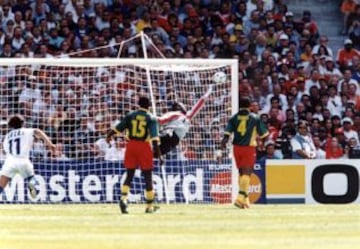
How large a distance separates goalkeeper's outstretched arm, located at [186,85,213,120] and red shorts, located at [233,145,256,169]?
3325mm

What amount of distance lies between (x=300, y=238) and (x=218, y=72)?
10505 millimetres

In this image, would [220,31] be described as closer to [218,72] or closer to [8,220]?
[218,72]

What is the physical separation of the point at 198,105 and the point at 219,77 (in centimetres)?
75

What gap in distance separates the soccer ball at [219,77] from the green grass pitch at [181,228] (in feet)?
12.7

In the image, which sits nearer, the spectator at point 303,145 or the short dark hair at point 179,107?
the short dark hair at point 179,107

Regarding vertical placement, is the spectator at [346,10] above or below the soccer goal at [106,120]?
above

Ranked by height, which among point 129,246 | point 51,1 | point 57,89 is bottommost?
point 129,246

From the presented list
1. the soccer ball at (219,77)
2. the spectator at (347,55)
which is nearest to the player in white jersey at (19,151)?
the soccer ball at (219,77)

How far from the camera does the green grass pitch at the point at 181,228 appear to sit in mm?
17281

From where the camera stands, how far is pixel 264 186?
28500mm

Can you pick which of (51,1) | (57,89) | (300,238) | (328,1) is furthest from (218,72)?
(300,238)

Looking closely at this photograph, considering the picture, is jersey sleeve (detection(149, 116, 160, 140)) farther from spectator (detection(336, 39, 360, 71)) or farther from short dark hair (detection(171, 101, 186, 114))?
spectator (detection(336, 39, 360, 71))

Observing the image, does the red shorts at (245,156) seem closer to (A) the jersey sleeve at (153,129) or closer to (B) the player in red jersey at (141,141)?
(B) the player in red jersey at (141,141)

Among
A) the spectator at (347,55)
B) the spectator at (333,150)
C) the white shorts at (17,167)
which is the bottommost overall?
the white shorts at (17,167)
